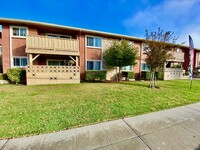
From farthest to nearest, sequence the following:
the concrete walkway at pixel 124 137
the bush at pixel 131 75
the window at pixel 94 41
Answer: the bush at pixel 131 75 → the window at pixel 94 41 → the concrete walkway at pixel 124 137

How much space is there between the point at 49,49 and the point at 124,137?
10326 millimetres

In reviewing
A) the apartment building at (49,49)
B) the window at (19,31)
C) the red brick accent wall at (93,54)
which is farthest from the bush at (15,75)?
the red brick accent wall at (93,54)

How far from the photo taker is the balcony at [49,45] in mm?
10345

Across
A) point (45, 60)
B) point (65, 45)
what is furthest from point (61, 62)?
point (65, 45)

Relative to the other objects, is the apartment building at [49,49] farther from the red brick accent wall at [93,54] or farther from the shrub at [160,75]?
the shrub at [160,75]

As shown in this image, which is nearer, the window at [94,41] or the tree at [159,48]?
the tree at [159,48]

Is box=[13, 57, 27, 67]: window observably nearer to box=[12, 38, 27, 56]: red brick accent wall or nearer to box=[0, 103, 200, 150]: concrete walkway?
box=[12, 38, 27, 56]: red brick accent wall

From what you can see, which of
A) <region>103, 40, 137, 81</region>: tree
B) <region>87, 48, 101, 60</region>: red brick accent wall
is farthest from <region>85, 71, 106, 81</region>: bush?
<region>87, 48, 101, 60</region>: red brick accent wall

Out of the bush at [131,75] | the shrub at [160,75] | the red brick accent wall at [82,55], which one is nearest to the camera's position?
the red brick accent wall at [82,55]

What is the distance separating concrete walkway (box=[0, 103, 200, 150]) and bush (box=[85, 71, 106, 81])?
31.7 feet

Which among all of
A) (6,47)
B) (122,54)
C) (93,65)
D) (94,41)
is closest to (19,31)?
(6,47)

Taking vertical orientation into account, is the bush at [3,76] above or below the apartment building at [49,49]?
below

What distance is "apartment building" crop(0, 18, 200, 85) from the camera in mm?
10523

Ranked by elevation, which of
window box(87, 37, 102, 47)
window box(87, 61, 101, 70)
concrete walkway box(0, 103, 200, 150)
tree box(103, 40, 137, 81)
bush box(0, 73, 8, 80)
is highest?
window box(87, 37, 102, 47)
